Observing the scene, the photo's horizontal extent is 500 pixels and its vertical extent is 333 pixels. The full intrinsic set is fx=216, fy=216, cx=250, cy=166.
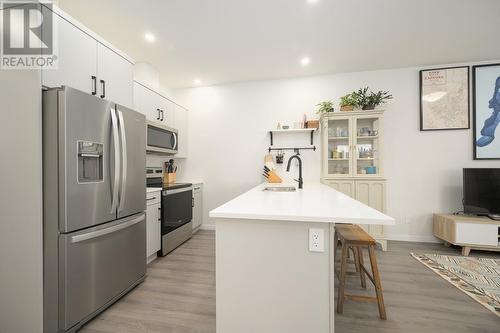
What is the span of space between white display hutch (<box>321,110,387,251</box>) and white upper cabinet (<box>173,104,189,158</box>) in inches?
96.8

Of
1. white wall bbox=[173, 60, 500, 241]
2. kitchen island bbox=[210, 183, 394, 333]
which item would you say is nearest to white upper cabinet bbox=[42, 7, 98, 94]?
kitchen island bbox=[210, 183, 394, 333]

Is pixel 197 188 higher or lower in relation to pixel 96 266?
higher

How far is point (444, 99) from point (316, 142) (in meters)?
1.98

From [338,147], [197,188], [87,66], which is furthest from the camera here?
[197,188]

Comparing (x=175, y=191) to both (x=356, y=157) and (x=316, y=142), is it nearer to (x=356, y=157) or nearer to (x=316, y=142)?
(x=316, y=142)

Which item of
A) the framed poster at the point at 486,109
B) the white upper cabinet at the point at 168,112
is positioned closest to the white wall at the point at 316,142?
the framed poster at the point at 486,109

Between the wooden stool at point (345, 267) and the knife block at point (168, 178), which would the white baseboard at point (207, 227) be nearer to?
the knife block at point (168, 178)

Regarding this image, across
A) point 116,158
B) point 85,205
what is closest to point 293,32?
point 116,158

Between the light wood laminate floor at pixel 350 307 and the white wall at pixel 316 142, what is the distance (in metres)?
1.33

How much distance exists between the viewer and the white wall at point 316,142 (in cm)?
338

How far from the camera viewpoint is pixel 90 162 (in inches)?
64.5

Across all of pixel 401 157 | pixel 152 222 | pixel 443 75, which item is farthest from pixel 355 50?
pixel 152 222

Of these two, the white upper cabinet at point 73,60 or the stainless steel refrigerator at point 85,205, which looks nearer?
the stainless steel refrigerator at point 85,205

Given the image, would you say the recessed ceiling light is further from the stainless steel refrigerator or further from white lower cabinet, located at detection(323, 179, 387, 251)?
white lower cabinet, located at detection(323, 179, 387, 251)
